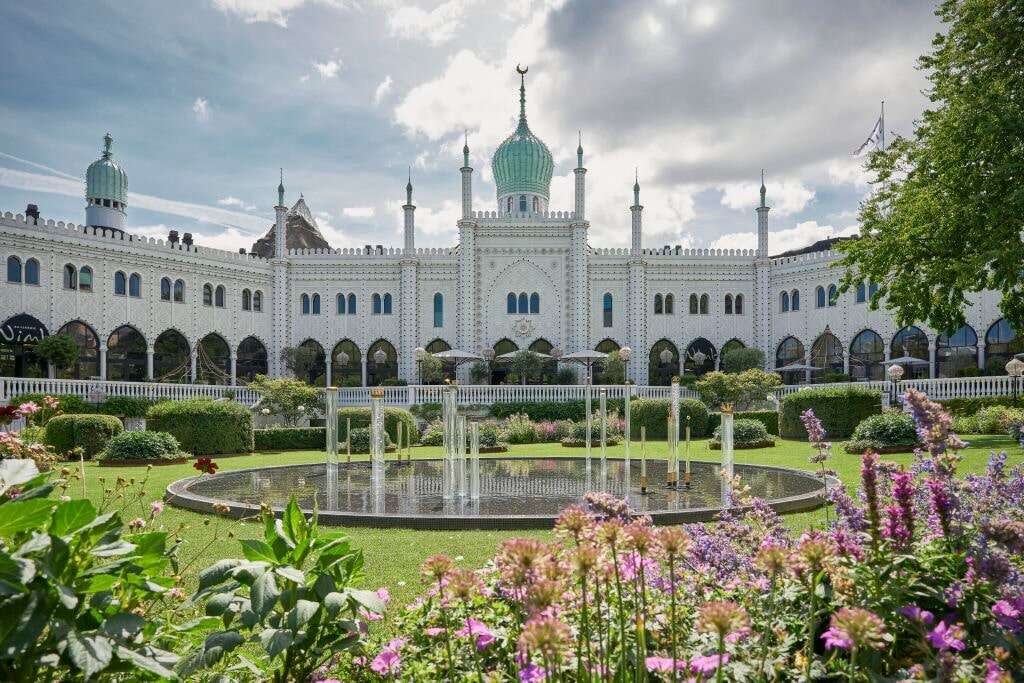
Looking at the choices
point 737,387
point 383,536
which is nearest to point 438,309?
point 737,387

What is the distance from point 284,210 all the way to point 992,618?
46.6m

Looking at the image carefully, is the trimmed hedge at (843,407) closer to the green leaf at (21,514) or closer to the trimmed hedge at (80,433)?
the trimmed hedge at (80,433)

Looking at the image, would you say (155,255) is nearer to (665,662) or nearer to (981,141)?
(981,141)

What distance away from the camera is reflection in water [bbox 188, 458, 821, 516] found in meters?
9.99

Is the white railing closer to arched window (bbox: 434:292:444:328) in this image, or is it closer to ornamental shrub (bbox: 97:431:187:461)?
ornamental shrub (bbox: 97:431:187:461)

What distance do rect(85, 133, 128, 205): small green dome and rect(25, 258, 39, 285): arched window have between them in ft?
32.3

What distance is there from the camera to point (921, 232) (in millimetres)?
16234

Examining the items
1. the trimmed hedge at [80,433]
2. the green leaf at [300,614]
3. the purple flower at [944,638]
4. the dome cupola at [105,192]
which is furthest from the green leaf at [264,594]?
the dome cupola at [105,192]

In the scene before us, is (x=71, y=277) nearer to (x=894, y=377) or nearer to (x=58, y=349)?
(x=58, y=349)

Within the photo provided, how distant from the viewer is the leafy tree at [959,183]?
14203 mm

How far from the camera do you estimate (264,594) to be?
2697 mm

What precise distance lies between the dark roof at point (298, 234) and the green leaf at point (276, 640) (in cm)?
5603

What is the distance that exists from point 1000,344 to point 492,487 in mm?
35878

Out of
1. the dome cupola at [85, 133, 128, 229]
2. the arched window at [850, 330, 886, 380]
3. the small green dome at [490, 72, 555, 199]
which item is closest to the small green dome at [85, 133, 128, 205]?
the dome cupola at [85, 133, 128, 229]
